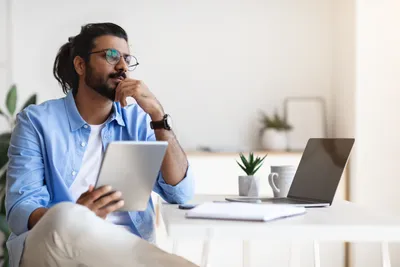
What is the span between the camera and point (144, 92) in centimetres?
227

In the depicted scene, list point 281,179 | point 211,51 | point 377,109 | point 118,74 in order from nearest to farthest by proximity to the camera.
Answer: point 118,74 < point 281,179 < point 377,109 < point 211,51

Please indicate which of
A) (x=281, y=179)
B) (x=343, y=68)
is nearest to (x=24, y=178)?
(x=281, y=179)

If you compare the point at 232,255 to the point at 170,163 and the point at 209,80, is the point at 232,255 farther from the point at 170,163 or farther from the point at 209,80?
the point at 170,163

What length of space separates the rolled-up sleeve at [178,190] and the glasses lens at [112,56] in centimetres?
42

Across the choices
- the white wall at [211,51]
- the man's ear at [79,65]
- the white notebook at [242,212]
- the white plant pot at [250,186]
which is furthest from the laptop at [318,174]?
the white wall at [211,51]

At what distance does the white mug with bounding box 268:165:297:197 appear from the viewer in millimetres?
2428

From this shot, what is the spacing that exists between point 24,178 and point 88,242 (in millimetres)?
677

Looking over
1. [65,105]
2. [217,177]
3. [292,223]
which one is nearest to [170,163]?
[65,105]

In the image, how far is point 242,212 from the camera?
1711mm

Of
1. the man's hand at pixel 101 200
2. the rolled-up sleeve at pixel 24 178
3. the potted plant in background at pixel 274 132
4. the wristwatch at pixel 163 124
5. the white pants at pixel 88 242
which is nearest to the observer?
the white pants at pixel 88 242

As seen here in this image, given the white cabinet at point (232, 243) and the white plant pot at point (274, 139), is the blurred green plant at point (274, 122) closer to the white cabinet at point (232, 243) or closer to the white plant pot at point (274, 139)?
the white plant pot at point (274, 139)

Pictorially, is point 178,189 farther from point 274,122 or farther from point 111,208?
point 274,122

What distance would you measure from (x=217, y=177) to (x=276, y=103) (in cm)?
76

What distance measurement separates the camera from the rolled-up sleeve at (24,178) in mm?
2051
